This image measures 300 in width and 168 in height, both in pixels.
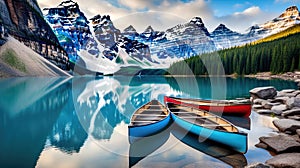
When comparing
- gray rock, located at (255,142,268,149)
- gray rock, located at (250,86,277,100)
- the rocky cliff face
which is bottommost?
gray rock, located at (255,142,268,149)

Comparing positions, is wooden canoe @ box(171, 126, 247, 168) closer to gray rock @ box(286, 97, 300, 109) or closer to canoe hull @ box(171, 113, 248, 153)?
canoe hull @ box(171, 113, 248, 153)

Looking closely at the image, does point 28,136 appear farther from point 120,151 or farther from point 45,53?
point 45,53

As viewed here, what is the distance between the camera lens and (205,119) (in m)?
12.1

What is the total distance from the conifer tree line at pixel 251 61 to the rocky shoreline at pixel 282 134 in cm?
5639

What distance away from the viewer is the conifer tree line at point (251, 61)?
6760cm

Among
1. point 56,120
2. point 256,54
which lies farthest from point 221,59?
point 56,120

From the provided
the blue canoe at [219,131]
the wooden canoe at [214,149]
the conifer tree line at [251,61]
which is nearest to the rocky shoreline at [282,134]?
the wooden canoe at [214,149]

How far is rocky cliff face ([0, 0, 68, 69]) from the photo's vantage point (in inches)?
3512

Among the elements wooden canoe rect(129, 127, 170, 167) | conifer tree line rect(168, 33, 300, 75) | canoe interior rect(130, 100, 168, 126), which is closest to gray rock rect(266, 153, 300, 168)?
wooden canoe rect(129, 127, 170, 167)

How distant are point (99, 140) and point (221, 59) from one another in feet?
285

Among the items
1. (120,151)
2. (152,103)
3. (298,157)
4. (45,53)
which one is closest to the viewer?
(298,157)

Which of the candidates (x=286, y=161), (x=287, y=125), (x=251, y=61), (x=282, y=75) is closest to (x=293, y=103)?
(x=287, y=125)

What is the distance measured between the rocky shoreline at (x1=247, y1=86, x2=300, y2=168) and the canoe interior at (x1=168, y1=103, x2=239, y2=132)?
1470mm

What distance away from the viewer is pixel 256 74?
7744 centimetres
